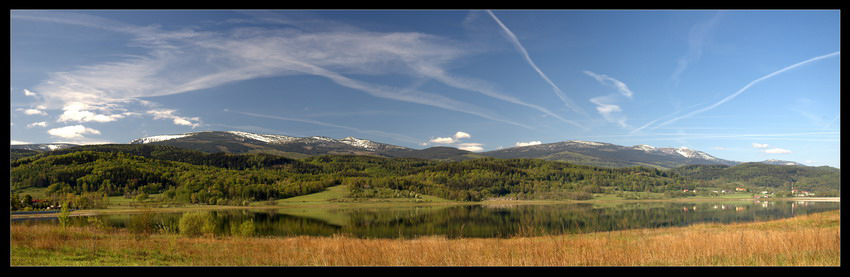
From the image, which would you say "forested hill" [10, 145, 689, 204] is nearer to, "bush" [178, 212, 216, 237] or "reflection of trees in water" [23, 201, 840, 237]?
"reflection of trees in water" [23, 201, 840, 237]

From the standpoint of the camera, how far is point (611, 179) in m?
180

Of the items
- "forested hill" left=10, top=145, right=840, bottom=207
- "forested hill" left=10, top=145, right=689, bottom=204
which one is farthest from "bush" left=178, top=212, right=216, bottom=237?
"forested hill" left=10, top=145, right=689, bottom=204

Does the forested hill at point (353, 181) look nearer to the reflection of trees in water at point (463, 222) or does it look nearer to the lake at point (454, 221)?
the lake at point (454, 221)

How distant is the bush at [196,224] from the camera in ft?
107

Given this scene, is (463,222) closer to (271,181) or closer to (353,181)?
(353,181)

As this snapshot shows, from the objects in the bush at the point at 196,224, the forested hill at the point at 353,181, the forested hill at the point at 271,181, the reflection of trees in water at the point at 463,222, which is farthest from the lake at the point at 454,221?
the forested hill at the point at 271,181

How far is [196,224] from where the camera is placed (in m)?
35.9

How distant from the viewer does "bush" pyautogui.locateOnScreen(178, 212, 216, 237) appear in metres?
32.6

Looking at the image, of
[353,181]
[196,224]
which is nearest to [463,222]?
[196,224]
